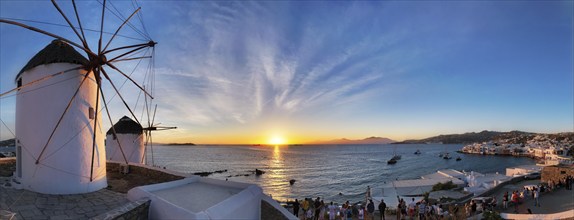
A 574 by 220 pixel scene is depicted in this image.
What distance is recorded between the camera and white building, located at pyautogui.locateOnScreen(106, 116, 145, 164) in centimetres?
2328

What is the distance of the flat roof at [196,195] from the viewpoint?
8.16 meters

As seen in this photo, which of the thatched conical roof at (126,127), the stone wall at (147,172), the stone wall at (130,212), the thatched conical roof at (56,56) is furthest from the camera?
the thatched conical roof at (126,127)

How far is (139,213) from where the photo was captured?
7.86 metres

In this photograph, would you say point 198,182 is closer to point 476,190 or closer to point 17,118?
point 17,118

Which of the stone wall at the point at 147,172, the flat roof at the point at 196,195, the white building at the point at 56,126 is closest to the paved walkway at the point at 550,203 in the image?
the flat roof at the point at 196,195

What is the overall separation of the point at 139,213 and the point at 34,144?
204 inches

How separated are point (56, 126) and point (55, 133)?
0.29 m

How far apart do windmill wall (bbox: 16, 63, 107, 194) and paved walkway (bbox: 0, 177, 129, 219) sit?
0.57 metres

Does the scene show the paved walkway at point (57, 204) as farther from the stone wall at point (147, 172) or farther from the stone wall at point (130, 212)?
the stone wall at point (147, 172)

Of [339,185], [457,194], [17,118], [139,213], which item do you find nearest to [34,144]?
[17,118]

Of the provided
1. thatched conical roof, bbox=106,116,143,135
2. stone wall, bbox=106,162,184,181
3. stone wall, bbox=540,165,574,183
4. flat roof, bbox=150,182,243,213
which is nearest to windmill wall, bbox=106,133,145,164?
thatched conical roof, bbox=106,116,143,135

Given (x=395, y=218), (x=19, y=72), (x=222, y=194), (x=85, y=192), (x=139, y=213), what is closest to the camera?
(x=139, y=213)

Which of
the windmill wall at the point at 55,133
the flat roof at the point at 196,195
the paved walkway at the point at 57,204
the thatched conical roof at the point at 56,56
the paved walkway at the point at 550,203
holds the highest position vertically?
the thatched conical roof at the point at 56,56

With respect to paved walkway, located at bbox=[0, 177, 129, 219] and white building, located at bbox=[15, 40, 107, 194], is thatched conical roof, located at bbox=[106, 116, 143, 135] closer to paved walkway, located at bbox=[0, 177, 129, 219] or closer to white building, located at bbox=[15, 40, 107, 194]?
white building, located at bbox=[15, 40, 107, 194]
